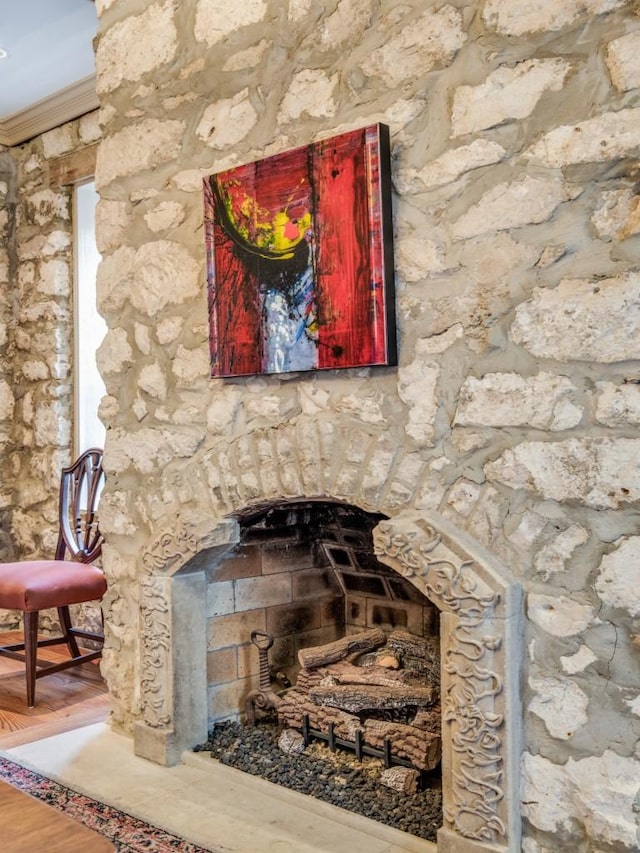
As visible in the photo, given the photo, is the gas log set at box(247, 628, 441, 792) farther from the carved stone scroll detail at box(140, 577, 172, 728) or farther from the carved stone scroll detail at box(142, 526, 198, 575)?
the carved stone scroll detail at box(142, 526, 198, 575)

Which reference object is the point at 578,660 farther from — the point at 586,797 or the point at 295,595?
the point at 295,595

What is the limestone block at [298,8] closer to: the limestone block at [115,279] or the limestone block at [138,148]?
the limestone block at [138,148]

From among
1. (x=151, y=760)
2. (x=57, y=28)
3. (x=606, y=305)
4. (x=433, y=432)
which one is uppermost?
(x=57, y=28)

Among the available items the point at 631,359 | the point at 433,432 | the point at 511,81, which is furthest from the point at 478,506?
the point at 511,81

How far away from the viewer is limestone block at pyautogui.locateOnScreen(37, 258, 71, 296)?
14.7 ft

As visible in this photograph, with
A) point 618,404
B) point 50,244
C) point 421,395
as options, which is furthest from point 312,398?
point 50,244

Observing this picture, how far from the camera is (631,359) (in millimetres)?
1627

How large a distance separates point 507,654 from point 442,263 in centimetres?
89

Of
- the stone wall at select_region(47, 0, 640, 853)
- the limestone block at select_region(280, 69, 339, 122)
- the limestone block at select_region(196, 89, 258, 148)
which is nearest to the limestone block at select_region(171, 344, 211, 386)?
the stone wall at select_region(47, 0, 640, 853)

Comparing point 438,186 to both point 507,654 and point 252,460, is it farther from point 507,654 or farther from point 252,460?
point 507,654

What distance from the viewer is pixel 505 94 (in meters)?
1.81

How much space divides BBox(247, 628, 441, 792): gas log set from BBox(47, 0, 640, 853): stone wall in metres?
0.54

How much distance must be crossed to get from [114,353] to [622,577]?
183cm

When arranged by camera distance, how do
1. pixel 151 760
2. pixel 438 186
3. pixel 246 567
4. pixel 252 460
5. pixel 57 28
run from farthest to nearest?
pixel 57 28 < pixel 246 567 < pixel 151 760 < pixel 252 460 < pixel 438 186
